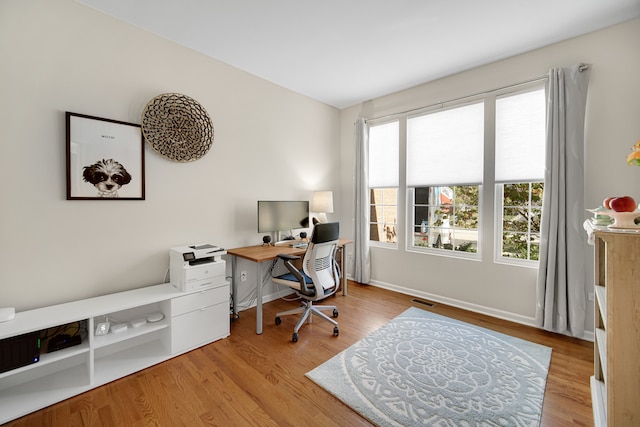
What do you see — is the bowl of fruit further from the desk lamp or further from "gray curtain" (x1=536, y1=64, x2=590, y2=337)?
the desk lamp

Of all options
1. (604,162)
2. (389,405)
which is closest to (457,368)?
(389,405)

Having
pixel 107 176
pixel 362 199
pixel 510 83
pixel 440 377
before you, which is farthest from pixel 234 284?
pixel 510 83

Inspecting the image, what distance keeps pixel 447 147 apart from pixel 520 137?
73cm

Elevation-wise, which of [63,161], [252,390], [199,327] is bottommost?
[252,390]

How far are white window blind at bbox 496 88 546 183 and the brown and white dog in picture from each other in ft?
12.1

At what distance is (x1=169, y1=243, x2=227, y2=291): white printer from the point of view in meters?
2.25

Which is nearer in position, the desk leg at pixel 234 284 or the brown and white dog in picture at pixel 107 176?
the brown and white dog in picture at pixel 107 176

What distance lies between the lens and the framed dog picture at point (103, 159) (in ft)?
6.63

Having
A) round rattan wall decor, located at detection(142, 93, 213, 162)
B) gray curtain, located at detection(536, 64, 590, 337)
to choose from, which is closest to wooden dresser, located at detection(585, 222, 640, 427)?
gray curtain, located at detection(536, 64, 590, 337)

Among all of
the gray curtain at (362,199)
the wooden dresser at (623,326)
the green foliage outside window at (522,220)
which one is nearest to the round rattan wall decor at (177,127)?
the gray curtain at (362,199)

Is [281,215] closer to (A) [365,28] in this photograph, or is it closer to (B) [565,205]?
(A) [365,28]

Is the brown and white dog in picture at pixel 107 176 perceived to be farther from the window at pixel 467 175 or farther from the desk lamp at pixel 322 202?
the window at pixel 467 175

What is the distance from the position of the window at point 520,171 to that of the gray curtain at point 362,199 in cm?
166

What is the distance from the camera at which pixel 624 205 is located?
1.27 metres
